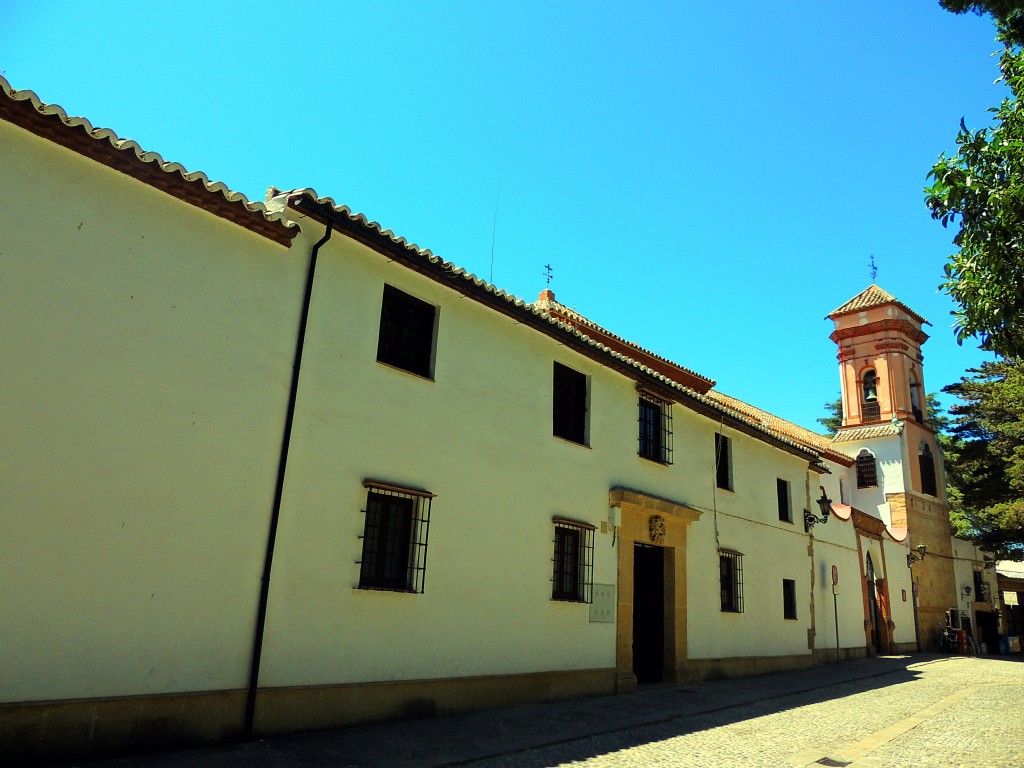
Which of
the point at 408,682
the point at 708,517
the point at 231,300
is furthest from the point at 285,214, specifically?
the point at 708,517

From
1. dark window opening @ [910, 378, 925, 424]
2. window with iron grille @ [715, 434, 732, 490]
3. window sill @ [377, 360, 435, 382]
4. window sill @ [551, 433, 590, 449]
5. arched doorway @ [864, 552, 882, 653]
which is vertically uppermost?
dark window opening @ [910, 378, 925, 424]

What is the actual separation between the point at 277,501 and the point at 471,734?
Answer: 3091 millimetres

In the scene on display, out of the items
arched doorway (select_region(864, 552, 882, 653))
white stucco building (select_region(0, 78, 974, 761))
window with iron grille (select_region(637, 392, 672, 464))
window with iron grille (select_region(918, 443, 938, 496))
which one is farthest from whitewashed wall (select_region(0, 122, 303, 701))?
window with iron grille (select_region(918, 443, 938, 496))

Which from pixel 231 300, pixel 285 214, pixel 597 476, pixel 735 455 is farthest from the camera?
pixel 735 455

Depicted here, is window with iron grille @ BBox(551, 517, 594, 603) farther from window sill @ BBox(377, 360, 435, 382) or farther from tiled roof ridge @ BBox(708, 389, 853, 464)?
tiled roof ridge @ BBox(708, 389, 853, 464)

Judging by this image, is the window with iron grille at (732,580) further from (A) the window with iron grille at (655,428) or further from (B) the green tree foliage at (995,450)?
(B) the green tree foliage at (995,450)

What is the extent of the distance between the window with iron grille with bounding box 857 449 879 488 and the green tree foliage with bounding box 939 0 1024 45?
25.3 m

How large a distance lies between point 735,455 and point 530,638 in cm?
773

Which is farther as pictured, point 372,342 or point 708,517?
point 708,517

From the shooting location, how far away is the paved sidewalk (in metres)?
5.91

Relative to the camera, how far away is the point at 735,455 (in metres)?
15.6

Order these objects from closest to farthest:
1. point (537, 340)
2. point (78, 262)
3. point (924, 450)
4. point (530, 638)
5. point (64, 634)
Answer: point (64, 634), point (78, 262), point (530, 638), point (537, 340), point (924, 450)

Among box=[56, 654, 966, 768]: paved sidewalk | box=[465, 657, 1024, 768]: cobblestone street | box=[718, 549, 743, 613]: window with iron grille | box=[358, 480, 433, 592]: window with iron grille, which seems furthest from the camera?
box=[718, 549, 743, 613]: window with iron grille

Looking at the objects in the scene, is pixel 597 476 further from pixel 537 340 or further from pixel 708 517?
pixel 708 517
